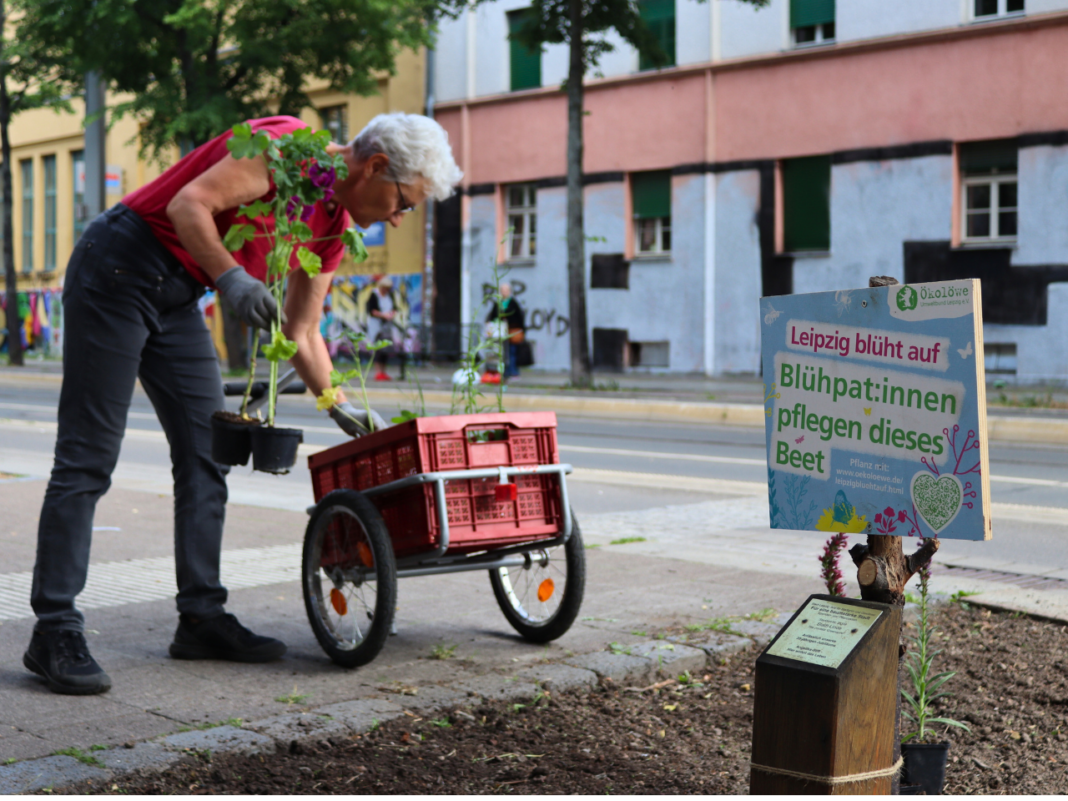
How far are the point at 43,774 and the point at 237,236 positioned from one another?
1.76m

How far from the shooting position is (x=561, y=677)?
154 inches

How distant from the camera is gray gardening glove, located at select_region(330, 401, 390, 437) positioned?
174 inches

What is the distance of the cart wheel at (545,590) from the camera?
4363 mm

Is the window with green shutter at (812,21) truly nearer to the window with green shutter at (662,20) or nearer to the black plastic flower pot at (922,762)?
the window with green shutter at (662,20)

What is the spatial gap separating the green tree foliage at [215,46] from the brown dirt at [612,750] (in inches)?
819

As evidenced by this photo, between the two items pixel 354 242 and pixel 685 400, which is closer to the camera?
pixel 354 242

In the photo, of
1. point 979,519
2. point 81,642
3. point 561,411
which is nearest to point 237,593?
point 81,642

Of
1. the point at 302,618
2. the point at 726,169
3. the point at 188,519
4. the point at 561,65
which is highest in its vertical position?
the point at 561,65

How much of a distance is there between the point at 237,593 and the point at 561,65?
22218 mm

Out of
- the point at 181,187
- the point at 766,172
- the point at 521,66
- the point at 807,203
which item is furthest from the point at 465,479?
the point at 521,66

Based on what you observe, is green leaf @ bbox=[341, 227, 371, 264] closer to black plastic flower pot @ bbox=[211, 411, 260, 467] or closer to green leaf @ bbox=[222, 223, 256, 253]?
green leaf @ bbox=[222, 223, 256, 253]

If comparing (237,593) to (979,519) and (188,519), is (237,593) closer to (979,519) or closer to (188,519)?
(188,519)

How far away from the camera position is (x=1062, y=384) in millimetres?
19562

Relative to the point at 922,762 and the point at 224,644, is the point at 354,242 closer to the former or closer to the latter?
the point at 224,644
